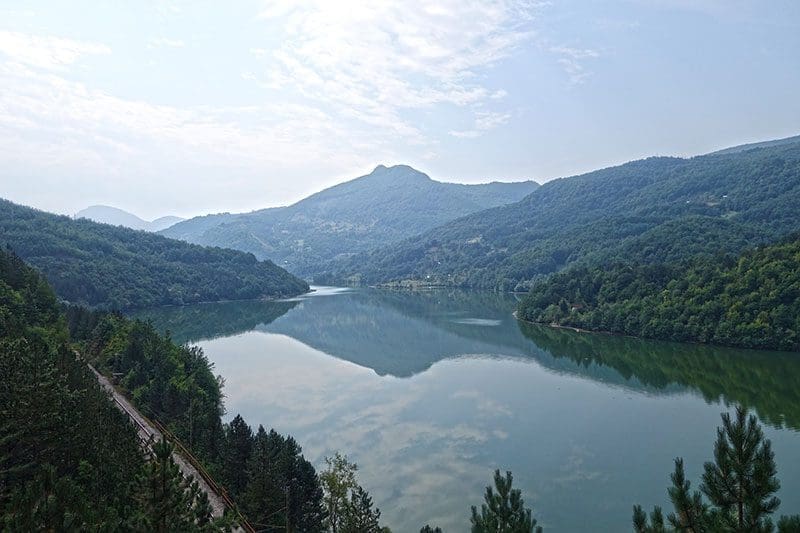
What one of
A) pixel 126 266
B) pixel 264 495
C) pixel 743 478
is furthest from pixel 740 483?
pixel 126 266

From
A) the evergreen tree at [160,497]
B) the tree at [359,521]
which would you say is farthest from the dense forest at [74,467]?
the tree at [359,521]

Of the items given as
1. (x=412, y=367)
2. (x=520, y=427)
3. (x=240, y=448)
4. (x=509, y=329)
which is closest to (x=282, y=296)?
(x=509, y=329)

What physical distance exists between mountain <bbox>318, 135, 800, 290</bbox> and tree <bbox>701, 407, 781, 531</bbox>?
71.0 meters

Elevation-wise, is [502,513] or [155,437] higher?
[502,513]

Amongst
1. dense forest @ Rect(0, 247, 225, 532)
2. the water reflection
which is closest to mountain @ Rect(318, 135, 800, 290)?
the water reflection

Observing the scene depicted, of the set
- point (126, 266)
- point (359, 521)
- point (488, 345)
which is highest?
point (126, 266)

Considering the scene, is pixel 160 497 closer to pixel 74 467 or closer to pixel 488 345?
pixel 74 467

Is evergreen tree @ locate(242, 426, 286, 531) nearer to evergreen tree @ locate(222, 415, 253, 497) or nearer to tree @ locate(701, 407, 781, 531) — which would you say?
evergreen tree @ locate(222, 415, 253, 497)

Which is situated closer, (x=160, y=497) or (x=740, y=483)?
(x=740, y=483)

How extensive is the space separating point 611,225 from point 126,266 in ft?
288

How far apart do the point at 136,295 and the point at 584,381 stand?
64.0 meters

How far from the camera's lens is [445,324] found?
61.5 m

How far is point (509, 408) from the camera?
93.1ft

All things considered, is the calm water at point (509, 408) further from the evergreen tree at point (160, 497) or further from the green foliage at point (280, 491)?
the evergreen tree at point (160, 497)
